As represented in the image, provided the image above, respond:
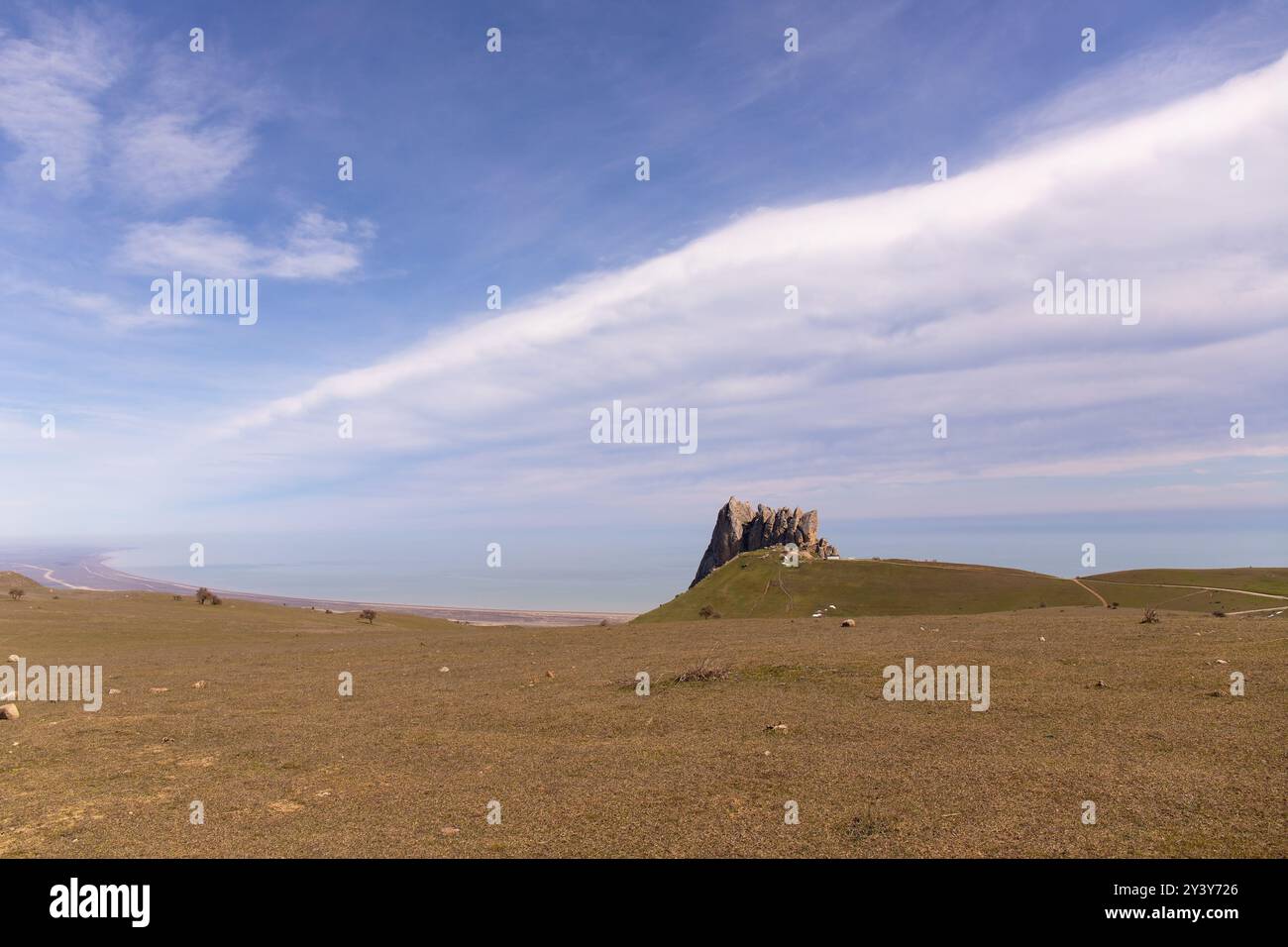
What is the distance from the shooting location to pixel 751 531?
124 meters

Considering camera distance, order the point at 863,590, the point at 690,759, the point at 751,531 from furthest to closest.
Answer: the point at 751,531 < the point at 863,590 < the point at 690,759

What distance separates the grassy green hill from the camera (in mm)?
73625

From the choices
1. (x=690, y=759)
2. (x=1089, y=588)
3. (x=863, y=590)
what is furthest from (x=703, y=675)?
(x=1089, y=588)

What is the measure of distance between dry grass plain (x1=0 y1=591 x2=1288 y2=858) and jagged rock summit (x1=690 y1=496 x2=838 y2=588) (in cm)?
9295

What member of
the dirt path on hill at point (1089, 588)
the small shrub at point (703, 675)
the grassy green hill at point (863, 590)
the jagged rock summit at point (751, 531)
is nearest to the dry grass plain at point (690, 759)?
the small shrub at point (703, 675)

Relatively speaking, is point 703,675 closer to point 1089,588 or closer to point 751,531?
point 1089,588

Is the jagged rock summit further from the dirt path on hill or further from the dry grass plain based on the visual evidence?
the dry grass plain

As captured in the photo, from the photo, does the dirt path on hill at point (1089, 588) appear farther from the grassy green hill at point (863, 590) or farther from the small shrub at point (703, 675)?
the small shrub at point (703, 675)

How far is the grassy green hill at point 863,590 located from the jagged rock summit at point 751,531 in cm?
2028

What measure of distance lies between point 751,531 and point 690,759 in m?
114

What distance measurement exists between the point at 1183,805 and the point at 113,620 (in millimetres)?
50728

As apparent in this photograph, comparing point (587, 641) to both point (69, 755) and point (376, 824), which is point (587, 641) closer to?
point (69, 755)

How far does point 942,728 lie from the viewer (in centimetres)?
1366

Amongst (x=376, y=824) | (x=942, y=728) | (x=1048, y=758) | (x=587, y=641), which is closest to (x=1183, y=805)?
(x=1048, y=758)
